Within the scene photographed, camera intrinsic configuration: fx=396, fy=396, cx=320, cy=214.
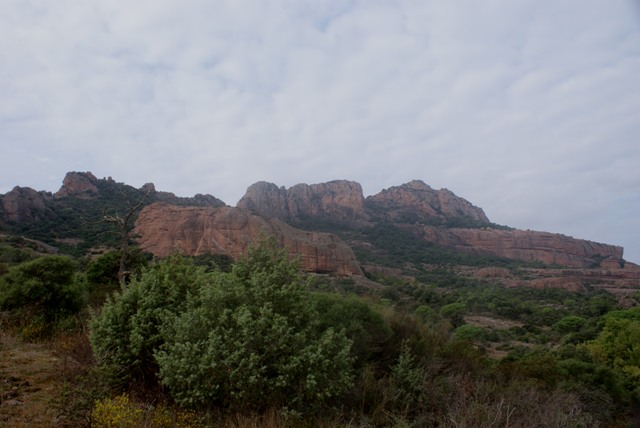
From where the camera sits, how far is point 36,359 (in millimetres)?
9008

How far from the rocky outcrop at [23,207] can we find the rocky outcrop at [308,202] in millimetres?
52871

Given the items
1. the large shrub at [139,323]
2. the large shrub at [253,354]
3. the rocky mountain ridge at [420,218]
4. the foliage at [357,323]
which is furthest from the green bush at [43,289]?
the rocky mountain ridge at [420,218]

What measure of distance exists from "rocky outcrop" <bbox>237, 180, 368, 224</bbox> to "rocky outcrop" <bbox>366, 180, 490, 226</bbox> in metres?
7.33

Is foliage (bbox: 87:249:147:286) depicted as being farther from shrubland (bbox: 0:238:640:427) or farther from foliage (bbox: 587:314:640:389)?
foliage (bbox: 587:314:640:389)

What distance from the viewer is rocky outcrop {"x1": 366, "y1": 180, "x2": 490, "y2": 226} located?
11406 centimetres

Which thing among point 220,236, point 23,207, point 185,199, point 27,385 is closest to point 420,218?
point 185,199

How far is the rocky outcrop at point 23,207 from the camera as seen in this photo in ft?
168

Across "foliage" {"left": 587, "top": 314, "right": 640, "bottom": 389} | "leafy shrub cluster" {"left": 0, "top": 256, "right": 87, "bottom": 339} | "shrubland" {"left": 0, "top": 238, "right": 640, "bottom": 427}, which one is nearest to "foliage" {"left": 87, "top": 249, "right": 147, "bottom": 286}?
"leafy shrub cluster" {"left": 0, "top": 256, "right": 87, "bottom": 339}

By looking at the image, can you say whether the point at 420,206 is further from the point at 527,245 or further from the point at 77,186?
the point at 77,186

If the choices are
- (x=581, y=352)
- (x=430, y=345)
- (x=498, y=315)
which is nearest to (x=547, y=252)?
(x=498, y=315)

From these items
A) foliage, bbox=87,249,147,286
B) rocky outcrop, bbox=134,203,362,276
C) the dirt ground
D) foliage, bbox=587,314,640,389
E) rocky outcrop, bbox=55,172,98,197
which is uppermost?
rocky outcrop, bbox=55,172,98,197

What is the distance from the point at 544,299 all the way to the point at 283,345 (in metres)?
55.5

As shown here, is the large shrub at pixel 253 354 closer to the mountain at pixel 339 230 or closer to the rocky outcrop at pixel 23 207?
the mountain at pixel 339 230

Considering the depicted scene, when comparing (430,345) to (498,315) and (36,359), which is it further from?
(498,315)
